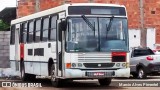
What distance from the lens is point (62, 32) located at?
59.8 ft

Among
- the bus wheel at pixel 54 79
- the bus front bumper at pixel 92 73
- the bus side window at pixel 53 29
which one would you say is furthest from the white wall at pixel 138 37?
the bus front bumper at pixel 92 73

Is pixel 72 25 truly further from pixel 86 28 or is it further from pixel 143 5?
pixel 143 5

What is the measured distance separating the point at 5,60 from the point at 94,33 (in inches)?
503

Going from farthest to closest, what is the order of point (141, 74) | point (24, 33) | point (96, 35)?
point (141, 74) < point (24, 33) < point (96, 35)

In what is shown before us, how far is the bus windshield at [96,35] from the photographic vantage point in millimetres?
17859

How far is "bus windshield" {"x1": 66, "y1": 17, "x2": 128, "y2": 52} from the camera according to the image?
703 inches

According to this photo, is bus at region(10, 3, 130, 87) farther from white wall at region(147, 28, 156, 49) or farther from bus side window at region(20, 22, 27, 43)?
white wall at region(147, 28, 156, 49)

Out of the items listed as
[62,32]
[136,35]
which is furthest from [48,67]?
[136,35]

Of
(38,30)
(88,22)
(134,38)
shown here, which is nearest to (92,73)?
(88,22)

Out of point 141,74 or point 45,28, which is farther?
point 141,74

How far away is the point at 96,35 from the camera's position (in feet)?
59.1

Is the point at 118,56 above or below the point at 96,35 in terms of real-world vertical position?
below

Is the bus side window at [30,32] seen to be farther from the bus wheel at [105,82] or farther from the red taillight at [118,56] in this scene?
the red taillight at [118,56]

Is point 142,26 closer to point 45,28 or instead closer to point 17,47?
point 17,47
